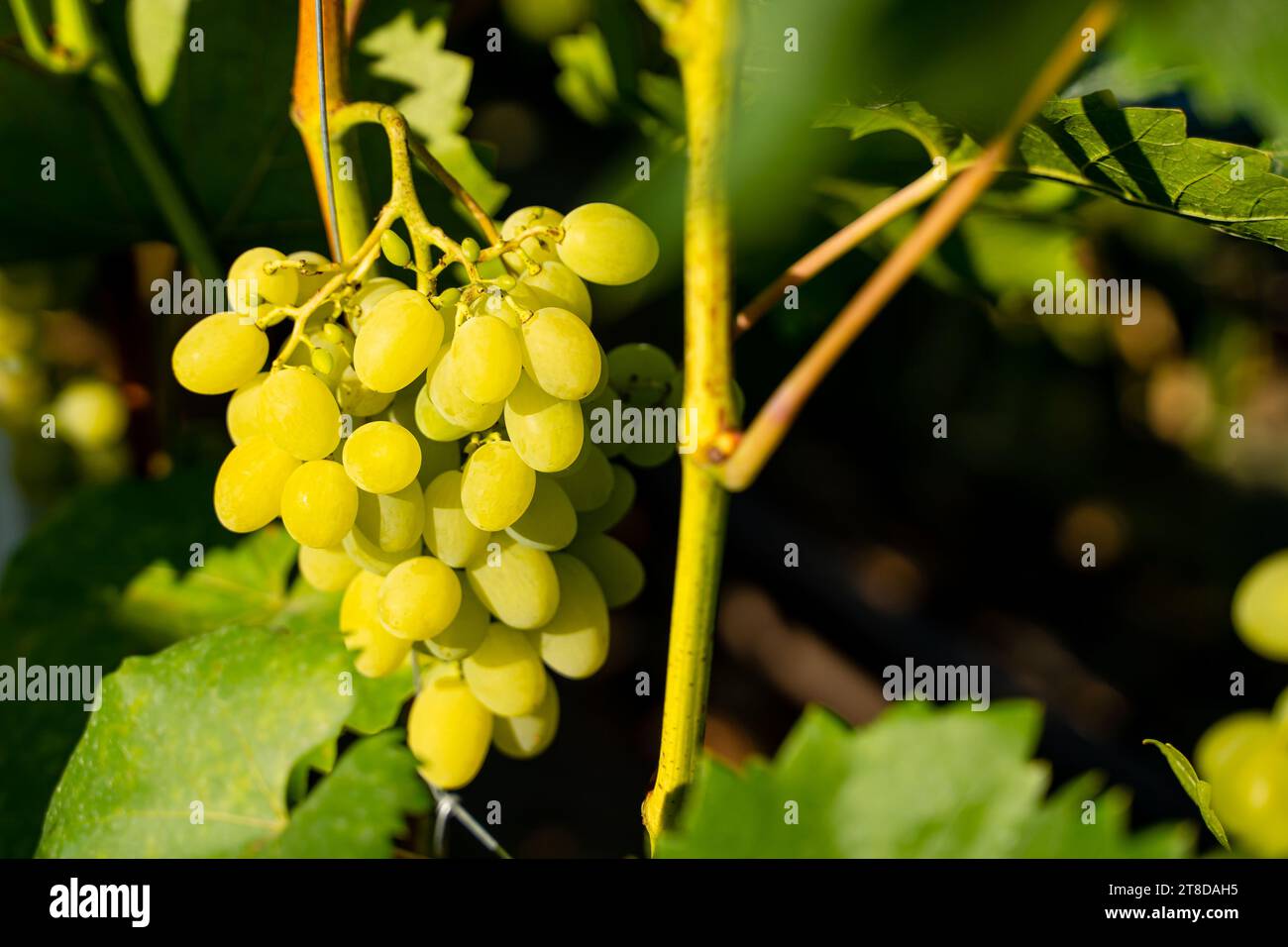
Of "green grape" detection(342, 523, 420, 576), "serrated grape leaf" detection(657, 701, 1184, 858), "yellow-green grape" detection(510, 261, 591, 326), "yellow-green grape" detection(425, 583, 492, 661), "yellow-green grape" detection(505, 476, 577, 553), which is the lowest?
"serrated grape leaf" detection(657, 701, 1184, 858)

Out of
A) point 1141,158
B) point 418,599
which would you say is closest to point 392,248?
point 418,599

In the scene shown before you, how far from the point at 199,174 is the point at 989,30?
2.17 ft

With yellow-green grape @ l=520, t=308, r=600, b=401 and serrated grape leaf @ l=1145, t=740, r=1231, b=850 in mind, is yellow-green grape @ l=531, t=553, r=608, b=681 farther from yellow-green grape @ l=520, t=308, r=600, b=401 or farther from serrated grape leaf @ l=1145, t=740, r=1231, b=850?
serrated grape leaf @ l=1145, t=740, r=1231, b=850

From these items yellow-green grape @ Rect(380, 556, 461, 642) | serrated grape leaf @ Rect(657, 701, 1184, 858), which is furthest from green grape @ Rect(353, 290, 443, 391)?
serrated grape leaf @ Rect(657, 701, 1184, 858)

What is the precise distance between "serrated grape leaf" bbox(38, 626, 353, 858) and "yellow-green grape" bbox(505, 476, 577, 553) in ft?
0.38

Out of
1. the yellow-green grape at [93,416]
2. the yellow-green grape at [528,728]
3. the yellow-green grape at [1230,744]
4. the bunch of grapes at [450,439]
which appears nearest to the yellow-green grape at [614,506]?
the bunch of grapes at [450,439]

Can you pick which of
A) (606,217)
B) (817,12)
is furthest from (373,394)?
(817,12)

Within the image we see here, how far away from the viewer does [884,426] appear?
1614 mm

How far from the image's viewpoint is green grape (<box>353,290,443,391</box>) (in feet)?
1.53

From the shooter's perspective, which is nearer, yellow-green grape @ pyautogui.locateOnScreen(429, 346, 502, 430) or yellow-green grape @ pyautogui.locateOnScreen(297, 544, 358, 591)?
yellow-green grape @ pyautogui.locateOnScreen(429, 346, 502, 430)

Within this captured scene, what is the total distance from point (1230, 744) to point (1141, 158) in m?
0.32

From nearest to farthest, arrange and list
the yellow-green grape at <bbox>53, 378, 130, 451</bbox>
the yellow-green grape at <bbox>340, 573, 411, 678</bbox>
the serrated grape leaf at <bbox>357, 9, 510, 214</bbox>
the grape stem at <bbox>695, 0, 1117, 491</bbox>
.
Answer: the grape stem at <bbox>695, 0, 1117, 491</bbox>
the yellow-green grape at <bbox>340, 573, 411, 678</bbox>
the serrated grape leaf at <bbox>357, 9, 510, 214</bbox>
the yellow-green grape at <bbox>53, 378, 130, 451</bbox>

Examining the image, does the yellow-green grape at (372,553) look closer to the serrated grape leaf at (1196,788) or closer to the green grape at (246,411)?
the green grape at (246,411)

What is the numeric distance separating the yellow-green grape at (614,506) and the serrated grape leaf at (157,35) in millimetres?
474
